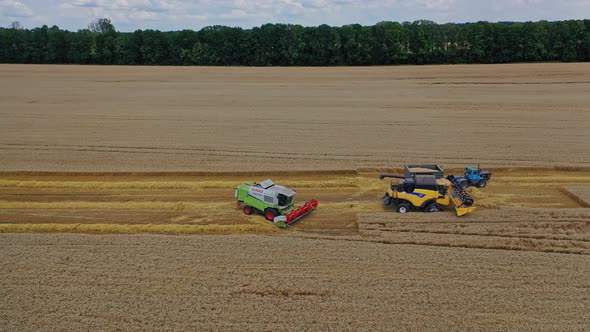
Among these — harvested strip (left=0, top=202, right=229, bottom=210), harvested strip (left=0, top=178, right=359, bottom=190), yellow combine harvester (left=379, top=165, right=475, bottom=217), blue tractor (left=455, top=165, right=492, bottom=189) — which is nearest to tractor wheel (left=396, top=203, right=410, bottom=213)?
yellow combine harvester (left=379, top=165, right=475, bottom=217)

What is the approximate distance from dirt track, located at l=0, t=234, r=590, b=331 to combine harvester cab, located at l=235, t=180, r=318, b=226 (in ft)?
5.75

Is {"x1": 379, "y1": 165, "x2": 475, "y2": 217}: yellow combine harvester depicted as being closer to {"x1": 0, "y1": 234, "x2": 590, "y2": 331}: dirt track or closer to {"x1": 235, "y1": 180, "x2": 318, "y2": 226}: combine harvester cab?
{"x1": 0, "y1": 234, "x2": 590, "y2": 331}: dirt track

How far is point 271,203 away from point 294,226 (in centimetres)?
126

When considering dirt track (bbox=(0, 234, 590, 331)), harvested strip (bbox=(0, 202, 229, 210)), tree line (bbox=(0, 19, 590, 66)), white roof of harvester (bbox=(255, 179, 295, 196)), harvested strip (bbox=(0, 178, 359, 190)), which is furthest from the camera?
tree line (bbox=(0, 19, 590, 66))

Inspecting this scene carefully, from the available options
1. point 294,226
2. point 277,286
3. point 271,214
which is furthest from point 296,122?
point 277,286

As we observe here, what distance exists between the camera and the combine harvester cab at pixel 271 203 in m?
19.5

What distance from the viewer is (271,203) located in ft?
64.4

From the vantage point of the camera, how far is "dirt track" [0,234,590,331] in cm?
1333

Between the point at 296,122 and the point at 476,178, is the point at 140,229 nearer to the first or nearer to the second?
the point at 476,178

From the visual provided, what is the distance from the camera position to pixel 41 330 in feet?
42.9

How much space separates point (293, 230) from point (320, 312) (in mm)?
5637

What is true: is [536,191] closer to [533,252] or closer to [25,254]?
[533,252]

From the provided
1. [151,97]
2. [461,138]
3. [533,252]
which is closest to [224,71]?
[151,97]

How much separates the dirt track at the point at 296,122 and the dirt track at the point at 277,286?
31.9 feet
